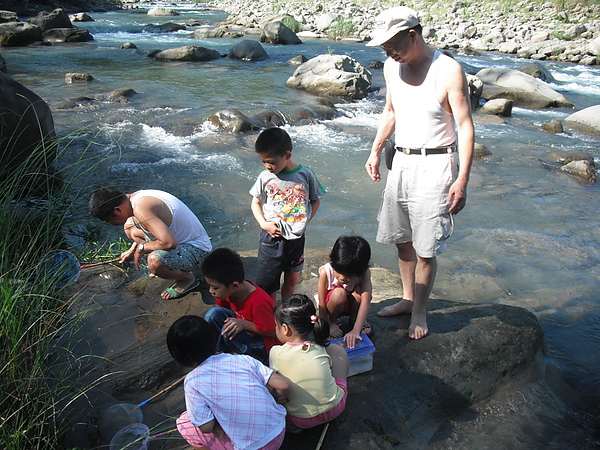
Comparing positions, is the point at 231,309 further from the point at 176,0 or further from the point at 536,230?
the point at 176,0

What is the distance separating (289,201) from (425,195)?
2.97ft

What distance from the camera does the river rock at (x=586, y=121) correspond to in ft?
37.6

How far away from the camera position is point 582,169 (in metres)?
8.31

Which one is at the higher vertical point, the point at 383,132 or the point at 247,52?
the point at 383,132

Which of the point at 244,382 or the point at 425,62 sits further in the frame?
the point at 425,62

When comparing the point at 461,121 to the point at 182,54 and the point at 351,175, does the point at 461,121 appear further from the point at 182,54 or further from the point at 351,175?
the point at 182,54

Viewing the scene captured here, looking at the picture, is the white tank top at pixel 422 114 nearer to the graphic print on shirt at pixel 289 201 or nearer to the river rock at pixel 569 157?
the graphic print on shirt at pixel 289 201

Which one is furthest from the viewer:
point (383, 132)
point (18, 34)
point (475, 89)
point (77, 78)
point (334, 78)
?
point (18, 34)

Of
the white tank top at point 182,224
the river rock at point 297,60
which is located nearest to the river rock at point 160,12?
the river rock at point 297,60

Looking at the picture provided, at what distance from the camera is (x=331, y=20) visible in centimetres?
2644

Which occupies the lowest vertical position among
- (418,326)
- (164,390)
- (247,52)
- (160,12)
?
(164,390)

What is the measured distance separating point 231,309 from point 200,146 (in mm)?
6450

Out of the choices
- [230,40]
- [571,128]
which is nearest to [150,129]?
[571,128]

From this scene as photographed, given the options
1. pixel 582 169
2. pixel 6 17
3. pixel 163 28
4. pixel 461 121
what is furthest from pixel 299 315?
pixel 163 28
